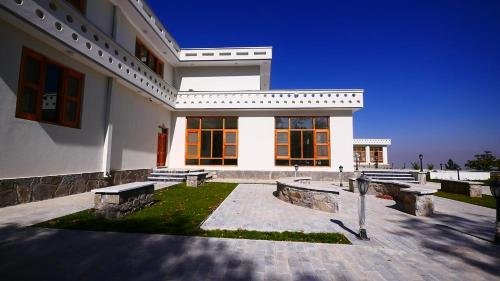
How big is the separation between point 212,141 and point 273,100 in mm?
5053

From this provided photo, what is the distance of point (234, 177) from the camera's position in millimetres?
16219

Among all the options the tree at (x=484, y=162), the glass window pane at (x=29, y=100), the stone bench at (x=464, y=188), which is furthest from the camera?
the tree at (x=484, y=162)

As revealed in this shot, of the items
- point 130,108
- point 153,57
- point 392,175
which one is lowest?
point 392,175

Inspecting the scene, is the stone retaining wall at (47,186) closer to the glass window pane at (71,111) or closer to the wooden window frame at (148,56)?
the glass window pane at (71,111)

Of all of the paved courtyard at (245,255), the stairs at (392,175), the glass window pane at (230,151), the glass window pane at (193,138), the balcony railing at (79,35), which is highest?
the balcony railing at (79,35)

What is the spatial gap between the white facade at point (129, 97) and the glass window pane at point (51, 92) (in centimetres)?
34

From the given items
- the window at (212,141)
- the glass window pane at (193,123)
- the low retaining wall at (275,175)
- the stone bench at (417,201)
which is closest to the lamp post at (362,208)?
the stone bench at (417,201)

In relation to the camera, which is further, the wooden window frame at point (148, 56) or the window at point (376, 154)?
the window at point (376, 154)

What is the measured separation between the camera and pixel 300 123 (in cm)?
1652

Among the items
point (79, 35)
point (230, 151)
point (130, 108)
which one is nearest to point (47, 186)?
point (79, 35)

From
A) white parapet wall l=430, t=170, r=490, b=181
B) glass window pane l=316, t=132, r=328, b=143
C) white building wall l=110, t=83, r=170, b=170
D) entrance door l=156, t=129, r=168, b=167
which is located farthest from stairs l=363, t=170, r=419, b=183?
white building wall l=110, t=83, r=170, b=170

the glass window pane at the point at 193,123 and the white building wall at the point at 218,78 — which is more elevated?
the white building wall at the point at 218,78

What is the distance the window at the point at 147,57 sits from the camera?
13.4 meters

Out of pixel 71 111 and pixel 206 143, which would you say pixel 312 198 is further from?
pixel 206 143
